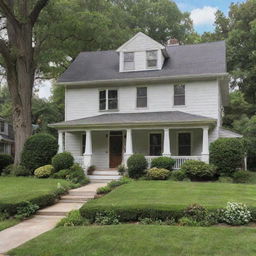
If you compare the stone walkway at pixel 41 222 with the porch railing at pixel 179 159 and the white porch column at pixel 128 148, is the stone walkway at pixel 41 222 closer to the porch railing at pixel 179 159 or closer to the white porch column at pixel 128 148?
the white porch column at pixel 128 148

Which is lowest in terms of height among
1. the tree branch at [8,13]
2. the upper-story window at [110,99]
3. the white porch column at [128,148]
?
the white porch column at [128,148]

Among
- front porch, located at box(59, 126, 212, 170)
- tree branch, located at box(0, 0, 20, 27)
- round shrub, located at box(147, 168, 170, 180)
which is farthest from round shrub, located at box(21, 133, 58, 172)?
tree branch, located at box(0, 0, 20, 27)

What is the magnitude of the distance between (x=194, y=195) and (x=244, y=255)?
510 cm

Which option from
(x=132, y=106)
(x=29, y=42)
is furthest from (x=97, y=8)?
(x=132, y=106)

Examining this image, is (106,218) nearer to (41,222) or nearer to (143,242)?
(41,222)

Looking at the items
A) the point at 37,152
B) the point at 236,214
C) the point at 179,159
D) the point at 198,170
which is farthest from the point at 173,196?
the point at 37,152

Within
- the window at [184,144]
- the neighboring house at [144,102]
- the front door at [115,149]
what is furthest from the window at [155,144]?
the front door at [115,149]

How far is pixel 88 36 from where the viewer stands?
23.9m

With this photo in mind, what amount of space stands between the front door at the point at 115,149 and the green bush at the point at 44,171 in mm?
3911

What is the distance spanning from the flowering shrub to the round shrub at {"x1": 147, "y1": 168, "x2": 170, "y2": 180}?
23.8 feet

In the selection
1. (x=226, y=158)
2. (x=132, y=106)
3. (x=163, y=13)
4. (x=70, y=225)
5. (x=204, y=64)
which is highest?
(x=163, y=13)

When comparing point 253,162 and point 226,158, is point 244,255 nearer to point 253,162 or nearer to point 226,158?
point 226,158

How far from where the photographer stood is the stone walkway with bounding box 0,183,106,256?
7561 millimetres

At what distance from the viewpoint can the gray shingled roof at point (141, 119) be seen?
56.3 ft
